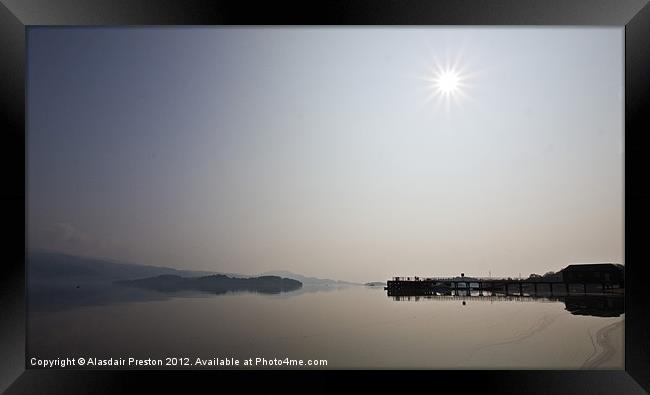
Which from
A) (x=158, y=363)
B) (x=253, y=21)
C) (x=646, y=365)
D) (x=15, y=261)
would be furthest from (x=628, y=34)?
(x=15, y=261)

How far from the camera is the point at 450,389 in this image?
2.47m

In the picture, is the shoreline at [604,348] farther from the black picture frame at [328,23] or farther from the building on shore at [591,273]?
the building on shore at [591,273]

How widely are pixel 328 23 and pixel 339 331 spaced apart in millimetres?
1839

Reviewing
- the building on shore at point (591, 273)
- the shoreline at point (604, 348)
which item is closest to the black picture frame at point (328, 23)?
the shoreline at point (604, 348)

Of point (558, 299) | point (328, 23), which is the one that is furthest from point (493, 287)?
point (328, 23)

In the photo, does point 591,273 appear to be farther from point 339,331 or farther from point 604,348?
point 339,331

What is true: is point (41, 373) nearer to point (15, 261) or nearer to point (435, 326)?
point (15, 261)

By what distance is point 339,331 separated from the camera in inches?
123

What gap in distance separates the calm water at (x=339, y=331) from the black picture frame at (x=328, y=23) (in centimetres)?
19

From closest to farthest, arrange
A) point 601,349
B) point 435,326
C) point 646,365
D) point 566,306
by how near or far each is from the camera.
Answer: point 646,365 → point 601,349 → point 435,326 → point 566,306

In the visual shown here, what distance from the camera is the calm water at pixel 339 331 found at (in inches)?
114

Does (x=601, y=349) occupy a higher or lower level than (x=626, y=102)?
lower

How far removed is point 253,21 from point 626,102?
190 centimetres

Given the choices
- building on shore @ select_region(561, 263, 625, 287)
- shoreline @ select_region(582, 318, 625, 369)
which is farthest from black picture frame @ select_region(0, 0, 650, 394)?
building on shore @ select_region(561, 263, 625, 287)
